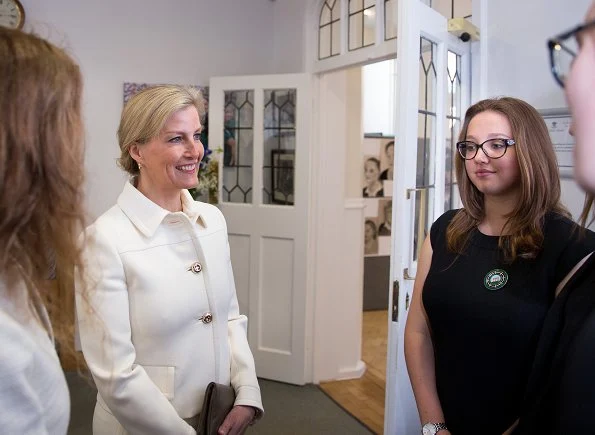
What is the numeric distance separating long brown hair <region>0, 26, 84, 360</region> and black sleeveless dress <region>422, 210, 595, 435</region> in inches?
42.7

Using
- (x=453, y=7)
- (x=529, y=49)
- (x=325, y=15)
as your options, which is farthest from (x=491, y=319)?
(x=325, y=15)

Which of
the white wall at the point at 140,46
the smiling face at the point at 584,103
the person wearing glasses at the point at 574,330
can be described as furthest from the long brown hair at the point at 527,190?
the white wall at the point at 140,46

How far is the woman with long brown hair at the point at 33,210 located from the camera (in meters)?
0.82

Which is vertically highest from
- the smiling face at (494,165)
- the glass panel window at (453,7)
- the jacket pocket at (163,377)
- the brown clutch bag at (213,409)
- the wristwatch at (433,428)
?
the glass panel window at (453,7)

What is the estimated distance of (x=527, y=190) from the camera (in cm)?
161

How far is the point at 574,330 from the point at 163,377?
1.00 metres

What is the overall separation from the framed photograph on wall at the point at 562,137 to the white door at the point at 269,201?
1.78 meters

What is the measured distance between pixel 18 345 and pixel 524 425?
41.5 inches

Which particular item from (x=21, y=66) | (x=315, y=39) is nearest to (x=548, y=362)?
(x=21, y=66)

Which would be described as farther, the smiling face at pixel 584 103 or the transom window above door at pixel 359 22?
the transom window above door at pixel 359 22

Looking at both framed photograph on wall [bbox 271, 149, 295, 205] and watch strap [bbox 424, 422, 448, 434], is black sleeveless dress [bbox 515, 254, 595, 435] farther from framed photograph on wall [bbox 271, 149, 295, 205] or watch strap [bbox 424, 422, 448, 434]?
framed photograph on wall [bbox 271, 149, 295, 205]

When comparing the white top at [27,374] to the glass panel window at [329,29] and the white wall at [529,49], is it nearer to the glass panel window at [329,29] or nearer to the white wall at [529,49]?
the white wall at [529,49]

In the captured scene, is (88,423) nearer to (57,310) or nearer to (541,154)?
(57,310)

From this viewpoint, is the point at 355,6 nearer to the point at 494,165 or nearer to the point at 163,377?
the point at 494,165
